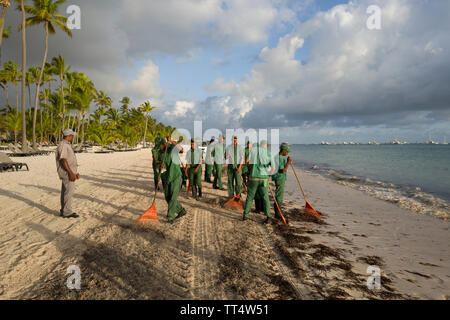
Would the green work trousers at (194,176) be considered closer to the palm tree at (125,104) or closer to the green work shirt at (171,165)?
the green work shirt at (171,165)

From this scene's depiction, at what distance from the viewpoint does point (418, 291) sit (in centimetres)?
293

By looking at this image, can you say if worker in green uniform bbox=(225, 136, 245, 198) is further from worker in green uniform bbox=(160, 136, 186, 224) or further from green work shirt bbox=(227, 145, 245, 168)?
worker in green uniform bbox=(160, 136, 186, 224)

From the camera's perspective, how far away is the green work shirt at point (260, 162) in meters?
5.07

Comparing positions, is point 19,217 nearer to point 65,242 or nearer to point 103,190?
point 65,242

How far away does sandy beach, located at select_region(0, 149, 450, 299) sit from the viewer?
2771 mm

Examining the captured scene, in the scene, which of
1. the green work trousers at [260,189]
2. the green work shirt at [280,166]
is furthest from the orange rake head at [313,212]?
the green work trousers at [260,189]

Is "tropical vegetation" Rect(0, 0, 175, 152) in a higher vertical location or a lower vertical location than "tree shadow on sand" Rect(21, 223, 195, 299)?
higher

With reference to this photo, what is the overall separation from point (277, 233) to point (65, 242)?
14.1 feet

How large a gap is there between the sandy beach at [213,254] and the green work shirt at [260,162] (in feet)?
4.22

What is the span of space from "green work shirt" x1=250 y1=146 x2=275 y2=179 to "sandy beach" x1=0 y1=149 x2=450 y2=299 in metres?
1.29

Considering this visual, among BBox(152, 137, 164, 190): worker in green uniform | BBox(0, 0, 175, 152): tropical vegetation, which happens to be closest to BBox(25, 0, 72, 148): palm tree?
BBox(0, 0, 175, 152): tropical vegetation

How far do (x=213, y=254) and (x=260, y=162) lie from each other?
93.8 inches

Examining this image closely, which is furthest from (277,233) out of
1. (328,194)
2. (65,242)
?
(328,194)
